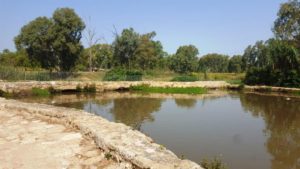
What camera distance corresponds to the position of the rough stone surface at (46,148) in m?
4.95

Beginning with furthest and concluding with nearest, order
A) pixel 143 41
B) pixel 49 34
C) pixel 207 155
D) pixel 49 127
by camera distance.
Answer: pixel 143 41 < pixel 49 34 < pixel 207 155 < pixel 49 127

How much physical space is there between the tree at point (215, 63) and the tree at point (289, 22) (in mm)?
35223

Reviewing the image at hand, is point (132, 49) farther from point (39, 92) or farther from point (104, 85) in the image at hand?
point (39, 92)

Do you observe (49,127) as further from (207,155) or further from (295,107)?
(295,107)

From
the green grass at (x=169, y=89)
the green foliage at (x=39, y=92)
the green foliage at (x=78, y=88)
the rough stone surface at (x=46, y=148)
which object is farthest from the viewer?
the green grass at (x=169, y=89)

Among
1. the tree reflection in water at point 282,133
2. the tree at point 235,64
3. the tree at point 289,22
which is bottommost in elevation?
the tree reflection in water at point 282,133

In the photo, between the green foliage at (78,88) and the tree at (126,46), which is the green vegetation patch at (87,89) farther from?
the tree at (126,46)

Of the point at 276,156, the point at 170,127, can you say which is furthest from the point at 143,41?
the point at 276,156

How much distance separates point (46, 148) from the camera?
5711 millimetres

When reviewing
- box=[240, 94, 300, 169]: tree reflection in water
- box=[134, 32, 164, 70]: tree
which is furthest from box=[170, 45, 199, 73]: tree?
box=[240, 94, 300, 169]: tree reflection in water

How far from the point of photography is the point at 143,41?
1816 inches

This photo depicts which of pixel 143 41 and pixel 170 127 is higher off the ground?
pixel 143 41

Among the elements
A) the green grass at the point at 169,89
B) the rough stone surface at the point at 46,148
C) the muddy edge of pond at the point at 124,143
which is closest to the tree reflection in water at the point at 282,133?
the muddy edge of pond at the point at 124,143

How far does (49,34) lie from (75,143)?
3003 centimetres
